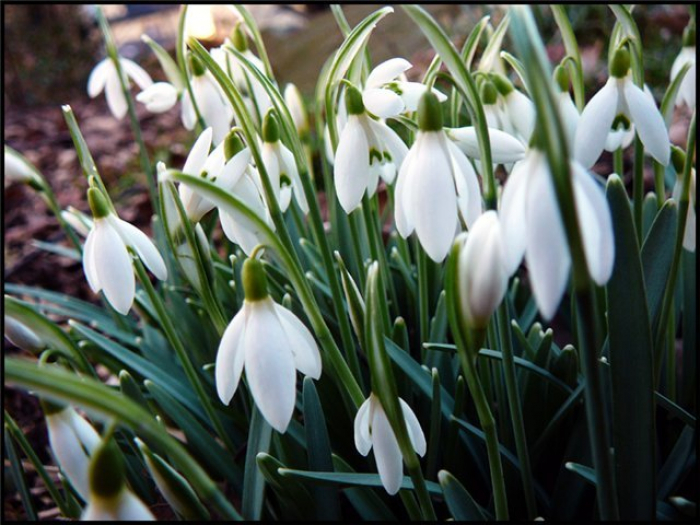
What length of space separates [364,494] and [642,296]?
15.2 inches

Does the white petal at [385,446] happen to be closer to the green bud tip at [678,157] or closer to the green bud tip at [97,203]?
the green bud tip at [97,203]

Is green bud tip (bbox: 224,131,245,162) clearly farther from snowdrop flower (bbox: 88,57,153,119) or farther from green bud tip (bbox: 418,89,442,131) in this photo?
snowdrop flower (bbox: 88,57,153,119)

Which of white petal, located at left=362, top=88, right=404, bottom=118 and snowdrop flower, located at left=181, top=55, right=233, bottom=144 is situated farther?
snowdrop flower, located at left=181, top=55, right=233, bottom=144

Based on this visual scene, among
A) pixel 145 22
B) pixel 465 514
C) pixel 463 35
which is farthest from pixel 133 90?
pixel 465 514

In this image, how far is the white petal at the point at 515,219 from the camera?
0.47 m

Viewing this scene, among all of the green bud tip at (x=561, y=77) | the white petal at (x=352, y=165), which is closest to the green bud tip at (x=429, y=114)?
the white petal at (x=352, y=165)

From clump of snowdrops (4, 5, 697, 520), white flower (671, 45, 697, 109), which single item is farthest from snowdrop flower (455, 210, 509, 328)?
white flower (671, 45, 697, 109)

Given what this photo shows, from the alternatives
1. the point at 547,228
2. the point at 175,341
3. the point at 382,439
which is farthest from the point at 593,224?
the point at 175,341

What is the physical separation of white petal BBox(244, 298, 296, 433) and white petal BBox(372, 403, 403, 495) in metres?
0.08

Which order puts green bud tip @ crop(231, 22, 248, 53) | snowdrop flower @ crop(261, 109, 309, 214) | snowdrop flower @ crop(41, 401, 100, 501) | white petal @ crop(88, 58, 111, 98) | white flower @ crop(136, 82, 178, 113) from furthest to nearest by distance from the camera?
white petal @ crop(88, 58, 111, 98), white flower @ crop(136, 82, 178, 113), green bud tip @ crop(231, 22, 248, 53), snowdrop flower @ crop(261, 109, 309, 214), snowdrop flower @ crop(41, 401, 100, 501)

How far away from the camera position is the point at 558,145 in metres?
0.41

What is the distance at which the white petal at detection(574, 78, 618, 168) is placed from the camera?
722 mm

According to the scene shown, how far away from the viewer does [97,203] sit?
713mm

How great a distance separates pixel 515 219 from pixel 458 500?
0.34 m
